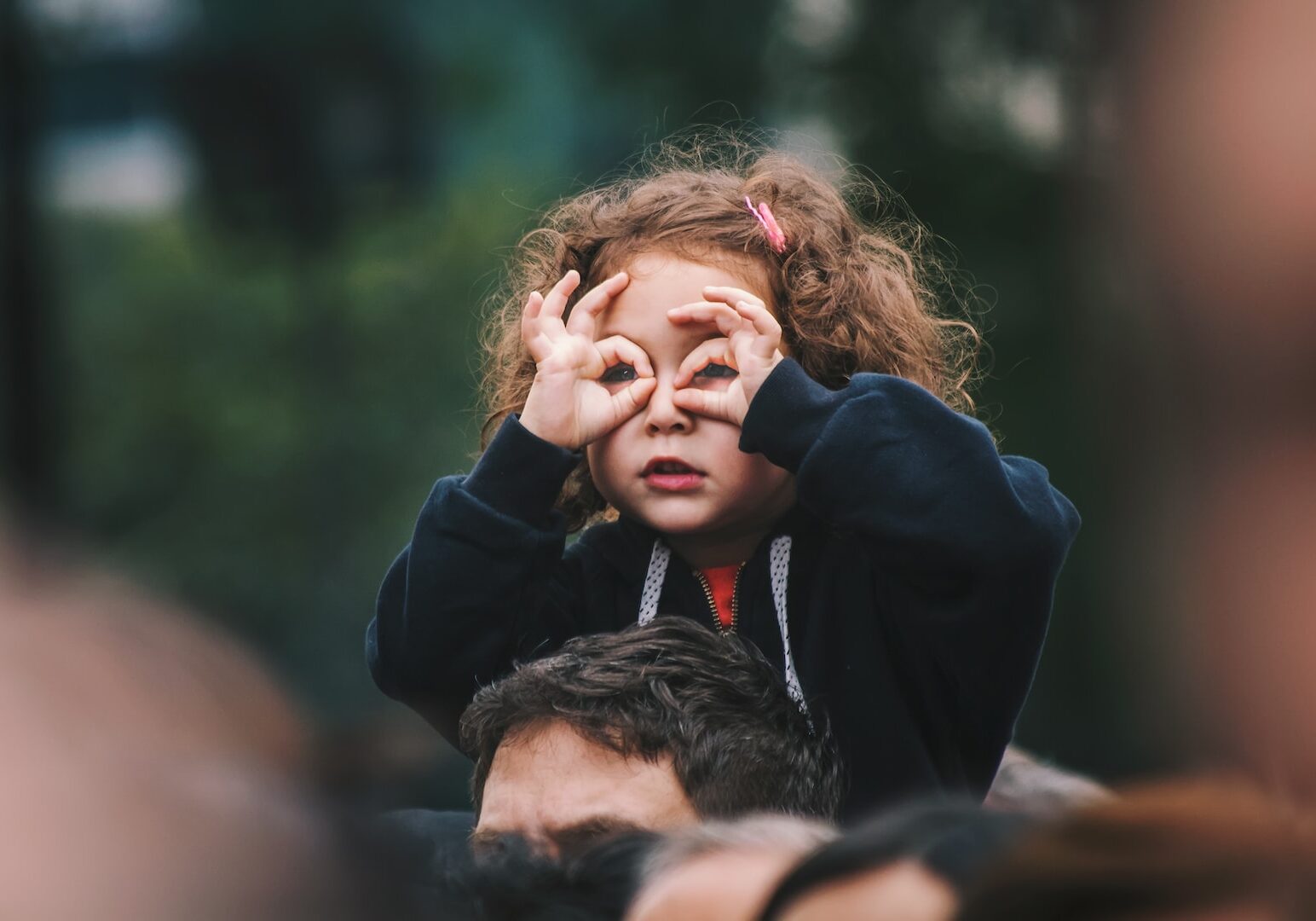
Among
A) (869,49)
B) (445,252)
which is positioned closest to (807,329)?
(869,49)

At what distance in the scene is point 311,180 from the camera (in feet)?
22.6

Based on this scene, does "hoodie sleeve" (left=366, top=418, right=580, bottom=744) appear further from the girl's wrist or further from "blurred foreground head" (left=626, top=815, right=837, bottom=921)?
"blurred foreground head" (left=626, top=815, right=837, bottom=921)

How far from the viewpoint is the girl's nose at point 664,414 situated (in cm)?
164

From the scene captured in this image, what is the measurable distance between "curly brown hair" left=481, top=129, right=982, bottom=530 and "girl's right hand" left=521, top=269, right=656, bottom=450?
0.50 feet

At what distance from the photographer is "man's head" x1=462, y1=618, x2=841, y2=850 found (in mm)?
1162

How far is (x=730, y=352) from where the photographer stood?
164cm

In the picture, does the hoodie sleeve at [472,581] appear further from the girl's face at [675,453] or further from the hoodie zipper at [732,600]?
the hoodie zipper at [732,600]

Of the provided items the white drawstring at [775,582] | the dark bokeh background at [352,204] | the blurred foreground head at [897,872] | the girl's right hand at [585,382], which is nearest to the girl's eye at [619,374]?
the girl's right hand at [585,382]

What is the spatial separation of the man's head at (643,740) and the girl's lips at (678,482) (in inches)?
12.1

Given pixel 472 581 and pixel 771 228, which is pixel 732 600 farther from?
pixel 771 228

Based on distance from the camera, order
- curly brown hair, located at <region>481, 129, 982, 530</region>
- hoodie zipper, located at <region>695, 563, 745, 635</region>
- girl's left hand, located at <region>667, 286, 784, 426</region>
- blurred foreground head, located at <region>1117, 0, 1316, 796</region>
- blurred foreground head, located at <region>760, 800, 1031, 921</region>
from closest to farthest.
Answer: blurred foreground head, located at <region>1117, 0, 1316, 796</region> < blurred foreground head, located at <region>760, 800, 1031, 921</region> < girl's left hand, located at <region>667, 286, 784, 426</region> < hoodie zipper, located at <region>695, 563, 745, 635</region> < curly brown hair, located at <region>481, 129, 982, 530</region>

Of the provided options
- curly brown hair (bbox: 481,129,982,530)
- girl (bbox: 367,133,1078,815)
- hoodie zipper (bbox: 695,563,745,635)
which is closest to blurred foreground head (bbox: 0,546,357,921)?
girl (bbox: 367,133,1078,815)

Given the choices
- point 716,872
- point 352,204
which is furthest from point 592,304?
point 352,204

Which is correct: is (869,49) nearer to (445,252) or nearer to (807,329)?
(445,252)
